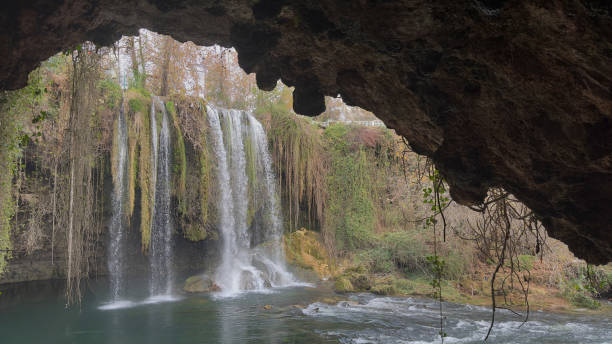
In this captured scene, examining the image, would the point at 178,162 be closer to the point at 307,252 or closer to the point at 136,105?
the point at 136,105

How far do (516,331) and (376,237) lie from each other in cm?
642

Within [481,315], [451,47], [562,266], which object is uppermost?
[451,47]

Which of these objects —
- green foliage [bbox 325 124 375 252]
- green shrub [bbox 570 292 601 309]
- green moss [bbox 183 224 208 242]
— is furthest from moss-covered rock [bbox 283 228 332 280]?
green shrub [bbox 570 292 601 309]

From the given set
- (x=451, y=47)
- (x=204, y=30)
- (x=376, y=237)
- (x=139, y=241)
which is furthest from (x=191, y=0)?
(x=376, y=237)

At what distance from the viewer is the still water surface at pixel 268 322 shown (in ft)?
20.9

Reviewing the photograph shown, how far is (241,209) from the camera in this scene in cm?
1177

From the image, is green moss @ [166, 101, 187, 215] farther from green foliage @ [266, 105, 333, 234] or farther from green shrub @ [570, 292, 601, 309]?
green shrub @ [570, 292, 601, 309]

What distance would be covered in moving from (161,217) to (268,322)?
4.59m

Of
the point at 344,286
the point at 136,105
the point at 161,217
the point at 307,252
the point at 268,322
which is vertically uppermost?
the point at 136,105

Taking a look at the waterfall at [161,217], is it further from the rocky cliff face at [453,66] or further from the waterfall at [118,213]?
the rocky cliff face at [453,66]

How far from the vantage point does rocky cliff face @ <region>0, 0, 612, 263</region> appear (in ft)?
5.48

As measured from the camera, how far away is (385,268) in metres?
11.6

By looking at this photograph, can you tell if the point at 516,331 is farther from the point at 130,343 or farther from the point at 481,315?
the point at 130,343

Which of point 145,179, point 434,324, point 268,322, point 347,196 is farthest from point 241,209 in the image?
point 434,324
